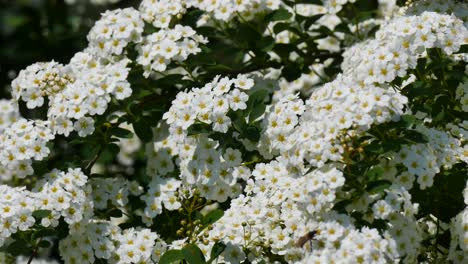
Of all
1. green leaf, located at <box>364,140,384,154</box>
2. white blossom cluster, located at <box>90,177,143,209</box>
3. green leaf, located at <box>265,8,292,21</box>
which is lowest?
white blossom cluster, located at <box>90,177,143,209</box>

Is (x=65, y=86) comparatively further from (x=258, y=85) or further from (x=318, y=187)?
(x=318, y=187)

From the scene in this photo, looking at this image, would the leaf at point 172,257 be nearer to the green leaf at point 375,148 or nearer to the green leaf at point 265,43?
the green leaf at point 375,148

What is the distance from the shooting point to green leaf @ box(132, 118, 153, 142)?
4.82 m

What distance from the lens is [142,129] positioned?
482 cm

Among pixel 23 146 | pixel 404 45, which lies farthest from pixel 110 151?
pixel 404 45

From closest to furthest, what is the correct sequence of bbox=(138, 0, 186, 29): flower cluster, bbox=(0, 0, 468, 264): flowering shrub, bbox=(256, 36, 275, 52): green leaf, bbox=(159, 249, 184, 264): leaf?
bbox=(0, 0, 468, 264): flowering shrub, bbox=(159, 249, 184, 264): leaf, bbox=(138, 0, 186, 29): flower cluster, bbox=(256, 36, 275, 52): green leaf

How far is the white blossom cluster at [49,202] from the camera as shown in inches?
165

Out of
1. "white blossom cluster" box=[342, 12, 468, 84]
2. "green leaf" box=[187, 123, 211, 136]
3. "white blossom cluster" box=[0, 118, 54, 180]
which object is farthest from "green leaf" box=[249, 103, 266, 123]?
"white blossom cluster" box=[0, 118, 54, 180]

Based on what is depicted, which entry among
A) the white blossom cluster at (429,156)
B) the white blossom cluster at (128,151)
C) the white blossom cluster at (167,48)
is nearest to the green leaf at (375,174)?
the white blossom cluster at (429,156)

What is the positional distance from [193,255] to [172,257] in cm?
11

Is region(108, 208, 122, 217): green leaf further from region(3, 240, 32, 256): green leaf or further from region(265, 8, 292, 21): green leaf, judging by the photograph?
region(265, 8, 292, 21): green leaf

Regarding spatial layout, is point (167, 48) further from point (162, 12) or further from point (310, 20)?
point (310, 20)

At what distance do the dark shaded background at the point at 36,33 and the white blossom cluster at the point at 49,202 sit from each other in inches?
93.7

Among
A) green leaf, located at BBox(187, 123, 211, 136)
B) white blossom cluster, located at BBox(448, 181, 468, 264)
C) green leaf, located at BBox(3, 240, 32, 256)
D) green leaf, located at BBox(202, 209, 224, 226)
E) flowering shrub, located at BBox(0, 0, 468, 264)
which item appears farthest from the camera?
green leaf, located at BBox(3, 240, 32, 256)
